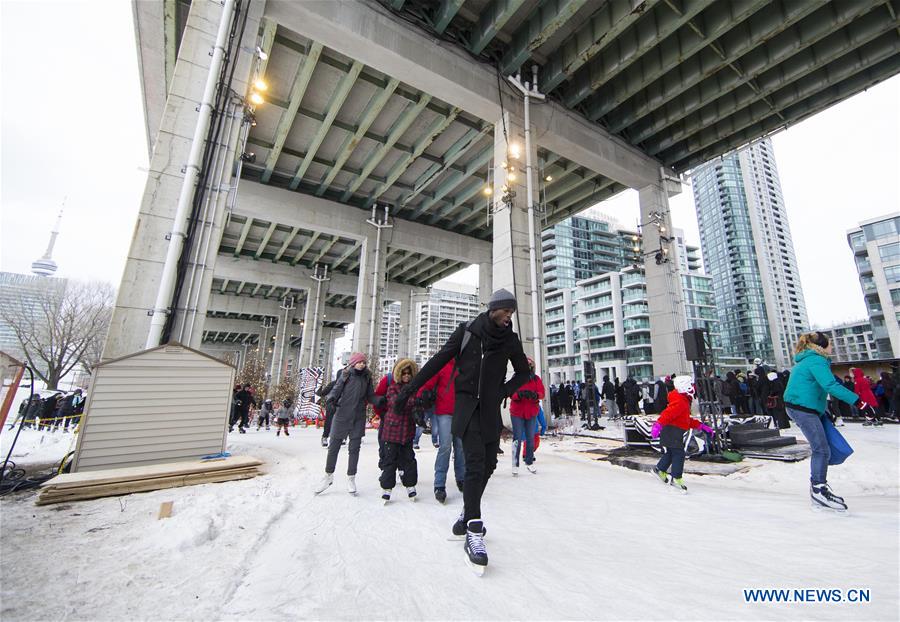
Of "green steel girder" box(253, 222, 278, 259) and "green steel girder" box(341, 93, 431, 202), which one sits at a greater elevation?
"green steel girder" box(341, 93, 431, 202)

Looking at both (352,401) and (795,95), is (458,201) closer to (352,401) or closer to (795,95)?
(795,95)

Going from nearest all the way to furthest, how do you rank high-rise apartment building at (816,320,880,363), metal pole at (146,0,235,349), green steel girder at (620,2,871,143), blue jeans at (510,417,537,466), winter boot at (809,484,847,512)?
1. winter boot at (809,484,847,512)
2. blue jeans at (510,417,537,466)
3. metal pole at (146,0,235,349)
4. green steel girder at (620,2,871,143)
5. high-rise apartment building at (816,320,880,363)

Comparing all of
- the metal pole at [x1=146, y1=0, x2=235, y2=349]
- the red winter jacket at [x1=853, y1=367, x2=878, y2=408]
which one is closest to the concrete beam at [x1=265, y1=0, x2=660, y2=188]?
the metal pole at [x1=146, y1=0, x2=235, y2=349]

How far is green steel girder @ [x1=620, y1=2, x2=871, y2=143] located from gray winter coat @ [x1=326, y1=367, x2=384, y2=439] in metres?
15.2

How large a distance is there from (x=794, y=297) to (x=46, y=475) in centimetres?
14645

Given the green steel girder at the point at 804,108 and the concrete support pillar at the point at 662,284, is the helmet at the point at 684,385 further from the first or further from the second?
the green steel girder at the point at 804,108

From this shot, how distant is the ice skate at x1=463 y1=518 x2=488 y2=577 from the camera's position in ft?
7.84

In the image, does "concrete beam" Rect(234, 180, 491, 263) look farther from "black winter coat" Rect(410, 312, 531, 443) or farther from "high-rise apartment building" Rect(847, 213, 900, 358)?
"high-rise apartment building" Rect(847, 213, 900, 358)

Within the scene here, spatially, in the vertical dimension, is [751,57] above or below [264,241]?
above

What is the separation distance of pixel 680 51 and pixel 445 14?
24.7 feet

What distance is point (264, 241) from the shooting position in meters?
25.1

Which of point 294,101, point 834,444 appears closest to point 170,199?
point 294,101

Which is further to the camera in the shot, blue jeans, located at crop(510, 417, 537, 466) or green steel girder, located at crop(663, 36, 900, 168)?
green steel girder, located at crop(663, 36, 900, 168)

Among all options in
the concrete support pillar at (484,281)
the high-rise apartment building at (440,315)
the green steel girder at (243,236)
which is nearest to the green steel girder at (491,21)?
the concrete support pillar at (484,281)
